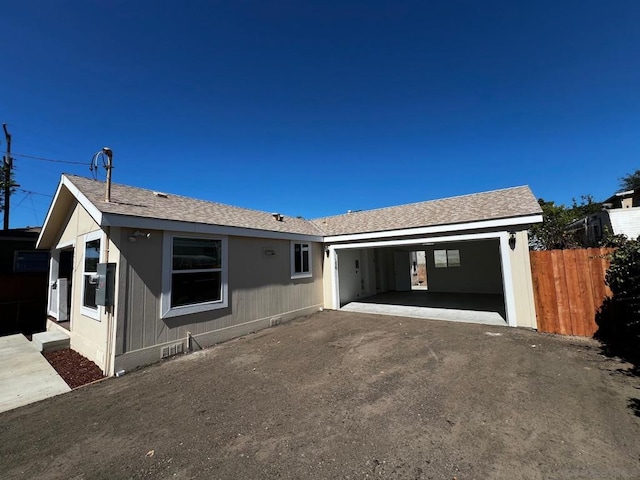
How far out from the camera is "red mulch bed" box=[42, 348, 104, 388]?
5.16 m

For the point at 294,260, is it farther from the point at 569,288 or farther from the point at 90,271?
the point at 569,288

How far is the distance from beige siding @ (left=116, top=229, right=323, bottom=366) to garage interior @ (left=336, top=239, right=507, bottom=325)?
7.84ft

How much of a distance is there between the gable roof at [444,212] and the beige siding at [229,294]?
237 cm

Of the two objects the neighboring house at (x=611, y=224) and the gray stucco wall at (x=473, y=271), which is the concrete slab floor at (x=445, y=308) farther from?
the neighboring house at (x=611, y=224)

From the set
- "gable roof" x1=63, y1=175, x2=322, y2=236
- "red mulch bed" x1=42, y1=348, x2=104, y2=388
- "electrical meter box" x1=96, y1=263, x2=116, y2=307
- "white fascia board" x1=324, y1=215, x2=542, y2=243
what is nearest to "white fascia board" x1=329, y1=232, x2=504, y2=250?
"white fascia board" x1=324, y1=215, x2=542, y2=243

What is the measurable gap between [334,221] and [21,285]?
1301 centimetres

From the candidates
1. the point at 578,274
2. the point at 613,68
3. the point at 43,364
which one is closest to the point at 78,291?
the point at 43,364

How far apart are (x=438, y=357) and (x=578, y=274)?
4.41 meters

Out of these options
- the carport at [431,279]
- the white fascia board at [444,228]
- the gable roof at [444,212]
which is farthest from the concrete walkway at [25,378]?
the gable roof at [444,212]

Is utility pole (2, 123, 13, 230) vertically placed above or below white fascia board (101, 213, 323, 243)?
above

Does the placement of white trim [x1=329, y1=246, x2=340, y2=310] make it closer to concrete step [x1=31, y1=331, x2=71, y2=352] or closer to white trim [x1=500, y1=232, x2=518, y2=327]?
white trim [x1=500, y1=232, x2=518, y2=327]

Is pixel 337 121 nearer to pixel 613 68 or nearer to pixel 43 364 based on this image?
pixel 613 68

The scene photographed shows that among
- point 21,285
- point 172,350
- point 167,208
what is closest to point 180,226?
point 167,208

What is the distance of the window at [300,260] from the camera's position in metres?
9.99
